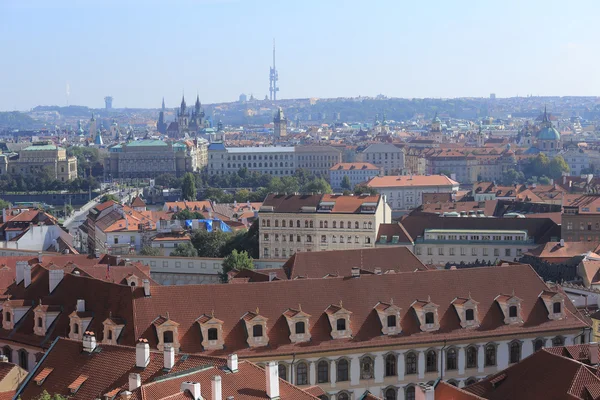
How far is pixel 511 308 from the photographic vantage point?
45.8m

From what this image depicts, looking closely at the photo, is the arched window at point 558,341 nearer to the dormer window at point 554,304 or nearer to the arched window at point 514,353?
the dormer window at point 554,304

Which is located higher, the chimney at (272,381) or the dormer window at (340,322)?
the chimney at (272,381)

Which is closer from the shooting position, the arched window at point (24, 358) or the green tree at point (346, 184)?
the arched window at point (24, 358)

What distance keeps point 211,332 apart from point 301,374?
3333mm

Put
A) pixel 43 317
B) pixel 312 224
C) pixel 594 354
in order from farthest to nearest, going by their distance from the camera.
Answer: pixel 312 224
pixel 43 317
pixel 594 354

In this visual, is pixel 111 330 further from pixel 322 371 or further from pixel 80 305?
pixel 322 371

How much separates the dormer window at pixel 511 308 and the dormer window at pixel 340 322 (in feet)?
19.2

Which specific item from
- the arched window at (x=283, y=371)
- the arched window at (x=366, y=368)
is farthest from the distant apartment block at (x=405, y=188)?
the arched window at (x=283, y=371)

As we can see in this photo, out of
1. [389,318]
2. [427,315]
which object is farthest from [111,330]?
[427,315]

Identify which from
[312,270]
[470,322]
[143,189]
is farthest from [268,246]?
[143,189]

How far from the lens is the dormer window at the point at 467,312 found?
45062 millimetres

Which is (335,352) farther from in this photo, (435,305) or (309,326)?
(435,305)

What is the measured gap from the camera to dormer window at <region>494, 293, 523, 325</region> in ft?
150

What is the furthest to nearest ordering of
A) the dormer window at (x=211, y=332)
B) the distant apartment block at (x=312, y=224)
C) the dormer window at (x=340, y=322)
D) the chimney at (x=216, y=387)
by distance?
the distant apartment block at (x=312, y=224) → the dormer window at (x=340, y=322) → the dormer window at (x=211, y=332) → the chimney at (x=216, y=387)
